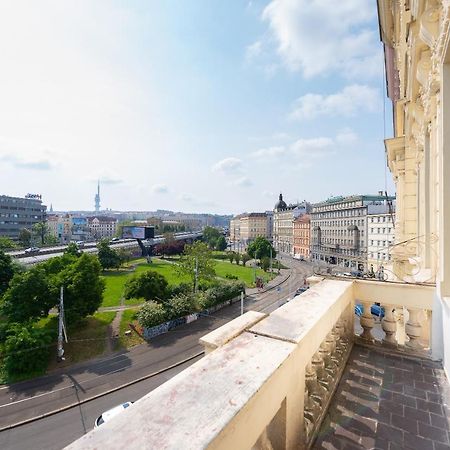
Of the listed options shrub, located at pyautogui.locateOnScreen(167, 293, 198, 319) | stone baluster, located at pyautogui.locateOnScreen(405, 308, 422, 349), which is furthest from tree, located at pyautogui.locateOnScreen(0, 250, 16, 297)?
stone baluster, located at pyautogui.locateOnScreen(405, 308, 422, 349)

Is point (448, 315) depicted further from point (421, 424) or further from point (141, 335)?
point (141, 335)

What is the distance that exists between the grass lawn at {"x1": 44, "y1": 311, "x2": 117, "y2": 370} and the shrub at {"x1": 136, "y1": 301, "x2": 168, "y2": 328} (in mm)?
2973

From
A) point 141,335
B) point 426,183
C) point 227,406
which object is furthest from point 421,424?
point 141,335

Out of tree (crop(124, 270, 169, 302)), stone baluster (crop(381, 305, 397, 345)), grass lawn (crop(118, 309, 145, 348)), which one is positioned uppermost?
stone baluster (crop(381, 305, 397, 345))

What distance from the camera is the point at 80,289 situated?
21.8 m

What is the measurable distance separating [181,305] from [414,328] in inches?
930

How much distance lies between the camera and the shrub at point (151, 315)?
23266mm

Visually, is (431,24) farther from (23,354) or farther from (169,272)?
(169,272)

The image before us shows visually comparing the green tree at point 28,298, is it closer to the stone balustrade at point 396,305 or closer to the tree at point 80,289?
the tree at point 80,289

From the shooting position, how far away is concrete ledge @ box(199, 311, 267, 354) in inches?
90.2

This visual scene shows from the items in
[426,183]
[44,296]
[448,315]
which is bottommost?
[44,296]

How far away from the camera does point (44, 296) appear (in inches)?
814

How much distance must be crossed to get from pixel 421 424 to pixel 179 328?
79.6 feet

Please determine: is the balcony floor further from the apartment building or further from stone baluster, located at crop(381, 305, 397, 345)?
the apartment building
